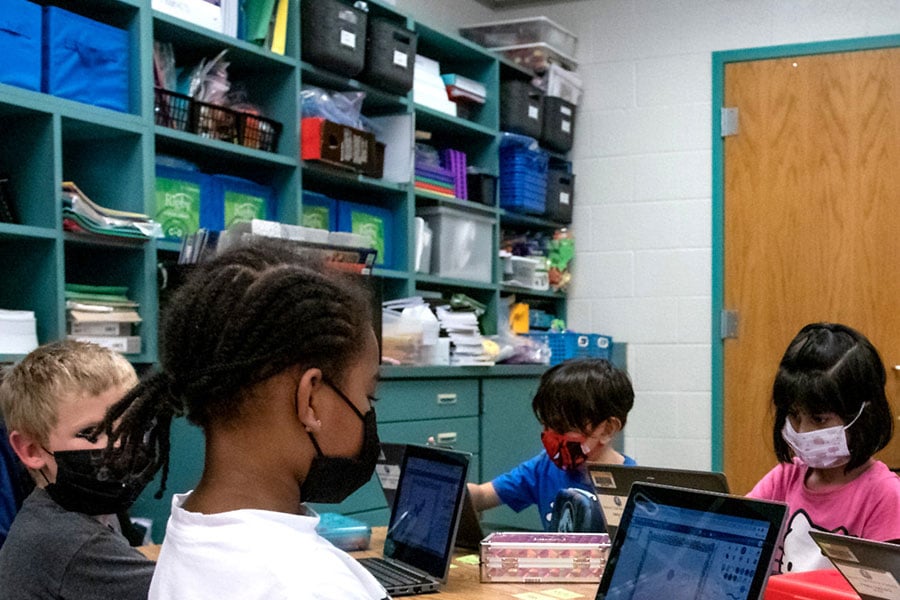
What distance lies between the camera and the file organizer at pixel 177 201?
3.04m

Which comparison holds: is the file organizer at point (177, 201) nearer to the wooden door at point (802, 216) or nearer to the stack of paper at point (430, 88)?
the stack of paper at point (430, 88)

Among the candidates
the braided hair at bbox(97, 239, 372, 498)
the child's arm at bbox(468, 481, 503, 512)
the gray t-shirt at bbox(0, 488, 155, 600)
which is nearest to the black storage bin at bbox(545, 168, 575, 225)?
the child's arm at bbox(468, 481, 503, 512)

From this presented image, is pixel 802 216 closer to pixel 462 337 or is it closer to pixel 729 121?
pixel 729 121

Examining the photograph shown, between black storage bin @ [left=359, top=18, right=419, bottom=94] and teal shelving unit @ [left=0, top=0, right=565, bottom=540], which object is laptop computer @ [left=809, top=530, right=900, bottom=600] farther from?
black storage bin @ [left=359, top=18, right=419, bottom=94]

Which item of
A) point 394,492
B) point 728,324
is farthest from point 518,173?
point 394,492

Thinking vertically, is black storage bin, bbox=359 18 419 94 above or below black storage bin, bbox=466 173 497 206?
above

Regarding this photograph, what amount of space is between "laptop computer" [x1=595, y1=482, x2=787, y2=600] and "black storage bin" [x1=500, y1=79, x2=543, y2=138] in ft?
11.2

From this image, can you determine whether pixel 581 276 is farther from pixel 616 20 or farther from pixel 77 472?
pixel 77 472

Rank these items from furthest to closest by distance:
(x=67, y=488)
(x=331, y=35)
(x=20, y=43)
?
(x=331, y=35)
(x=20, y=43)
(x=67, y=488)

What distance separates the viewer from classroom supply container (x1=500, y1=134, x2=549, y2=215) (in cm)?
466

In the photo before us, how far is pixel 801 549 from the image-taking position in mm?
1894

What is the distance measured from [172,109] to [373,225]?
41.4 inches

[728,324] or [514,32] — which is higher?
[514,32]

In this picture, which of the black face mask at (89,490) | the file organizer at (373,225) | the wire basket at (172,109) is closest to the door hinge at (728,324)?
the file organizer at (373,225)
